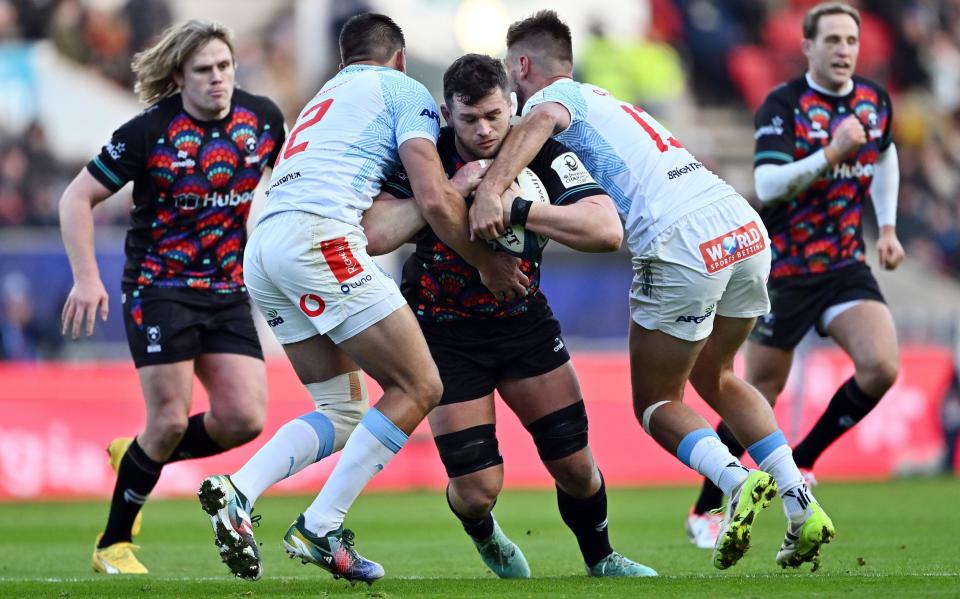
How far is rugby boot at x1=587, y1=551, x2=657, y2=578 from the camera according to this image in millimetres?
6469

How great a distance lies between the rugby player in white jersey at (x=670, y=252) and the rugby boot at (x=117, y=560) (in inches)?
113

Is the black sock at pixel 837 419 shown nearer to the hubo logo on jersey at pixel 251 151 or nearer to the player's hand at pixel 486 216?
the player's hand at pixel 486 216

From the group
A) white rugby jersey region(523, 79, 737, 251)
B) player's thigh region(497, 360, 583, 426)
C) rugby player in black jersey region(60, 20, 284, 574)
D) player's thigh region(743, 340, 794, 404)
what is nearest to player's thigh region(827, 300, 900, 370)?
player's thigh region(743, 340, 794, 404)

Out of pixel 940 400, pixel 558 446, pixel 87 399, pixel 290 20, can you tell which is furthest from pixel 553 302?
pixel 558 446

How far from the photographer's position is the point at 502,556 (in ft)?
21.9

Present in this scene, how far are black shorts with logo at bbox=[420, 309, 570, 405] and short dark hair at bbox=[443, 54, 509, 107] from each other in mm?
1131

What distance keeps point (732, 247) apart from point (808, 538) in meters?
1.34

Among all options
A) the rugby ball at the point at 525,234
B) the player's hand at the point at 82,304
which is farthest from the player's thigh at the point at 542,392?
the player's hand at the point at 82,304

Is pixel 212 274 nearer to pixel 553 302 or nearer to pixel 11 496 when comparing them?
pixel 11 496

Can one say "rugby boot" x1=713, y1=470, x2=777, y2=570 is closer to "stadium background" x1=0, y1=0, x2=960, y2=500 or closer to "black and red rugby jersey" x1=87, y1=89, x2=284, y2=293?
"black and red rugby jersey" x1=87, y1=89, x2=284, y2=293

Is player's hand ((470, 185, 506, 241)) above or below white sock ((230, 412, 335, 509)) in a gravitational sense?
above

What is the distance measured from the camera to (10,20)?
20.8m

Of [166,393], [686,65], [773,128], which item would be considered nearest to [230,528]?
[166,393]

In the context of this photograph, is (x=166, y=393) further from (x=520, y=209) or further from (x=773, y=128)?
(x=773, y=128)
